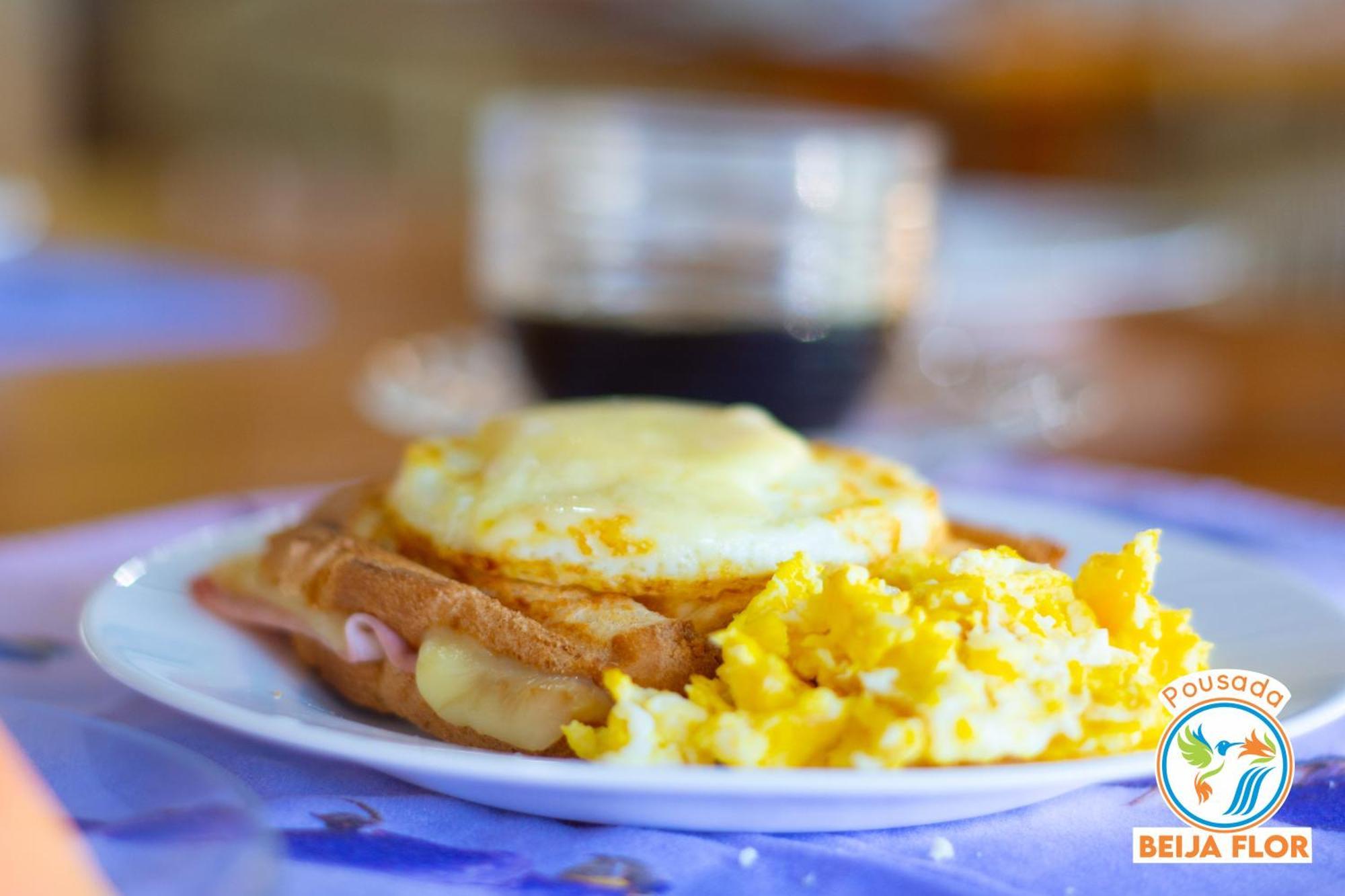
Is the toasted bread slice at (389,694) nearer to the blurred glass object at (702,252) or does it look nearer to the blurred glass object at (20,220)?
the blurred glass object at (702,252)

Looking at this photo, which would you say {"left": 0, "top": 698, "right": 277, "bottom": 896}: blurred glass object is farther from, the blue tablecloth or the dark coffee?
the dark coffee

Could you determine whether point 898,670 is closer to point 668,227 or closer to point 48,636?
point 48,636

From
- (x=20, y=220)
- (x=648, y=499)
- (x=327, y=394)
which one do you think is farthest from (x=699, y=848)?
(x=20, y=220)

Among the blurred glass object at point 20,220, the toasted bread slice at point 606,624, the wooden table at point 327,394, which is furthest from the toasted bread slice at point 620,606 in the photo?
the blurred glass object at point 20,220

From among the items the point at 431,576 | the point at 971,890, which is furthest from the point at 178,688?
the point at 971,890

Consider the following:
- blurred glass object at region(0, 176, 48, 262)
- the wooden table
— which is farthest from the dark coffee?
blurred glass object at region(0, 176, 48, 262)

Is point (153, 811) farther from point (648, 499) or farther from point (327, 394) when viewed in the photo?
point (327, 394)
